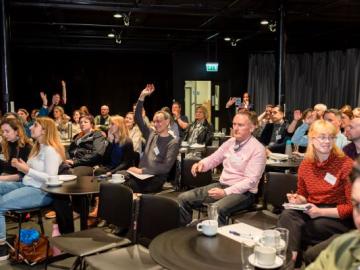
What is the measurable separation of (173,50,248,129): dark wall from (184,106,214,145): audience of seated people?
18.9 feet

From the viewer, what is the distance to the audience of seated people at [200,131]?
6914 millimetres

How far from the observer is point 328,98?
11.0 meters

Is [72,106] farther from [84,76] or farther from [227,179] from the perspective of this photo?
[227,179]

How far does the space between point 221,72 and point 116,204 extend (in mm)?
10624

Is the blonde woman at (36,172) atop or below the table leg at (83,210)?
atop

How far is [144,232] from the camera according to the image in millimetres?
2756

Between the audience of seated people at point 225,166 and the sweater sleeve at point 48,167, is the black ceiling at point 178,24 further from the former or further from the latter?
the sweater sleeve at point 48,167

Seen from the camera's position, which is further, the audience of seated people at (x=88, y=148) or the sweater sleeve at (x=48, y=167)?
the audience of seated people at (x=88, y=148)

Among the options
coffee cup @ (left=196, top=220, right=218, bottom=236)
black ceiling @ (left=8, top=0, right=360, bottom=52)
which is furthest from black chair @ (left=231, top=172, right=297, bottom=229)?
black ceiling @ (left=8, top=0, right=360, bottom=52)

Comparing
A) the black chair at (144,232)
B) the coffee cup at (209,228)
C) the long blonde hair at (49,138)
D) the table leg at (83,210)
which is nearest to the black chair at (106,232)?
the black chair at (144,232)

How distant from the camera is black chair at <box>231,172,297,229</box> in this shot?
3221 millimetres

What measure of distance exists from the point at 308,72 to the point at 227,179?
8994 mm

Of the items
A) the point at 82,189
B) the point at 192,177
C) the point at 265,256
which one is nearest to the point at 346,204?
the point at 265,256

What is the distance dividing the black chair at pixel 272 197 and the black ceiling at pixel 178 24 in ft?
15.4
